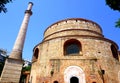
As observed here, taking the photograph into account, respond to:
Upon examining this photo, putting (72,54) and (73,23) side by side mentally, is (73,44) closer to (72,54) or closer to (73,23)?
(72,54)

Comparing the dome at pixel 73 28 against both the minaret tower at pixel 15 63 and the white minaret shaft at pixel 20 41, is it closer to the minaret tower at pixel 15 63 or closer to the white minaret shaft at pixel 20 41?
the white minaret shaft at pixel 20 41

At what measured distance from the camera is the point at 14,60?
11.7 m

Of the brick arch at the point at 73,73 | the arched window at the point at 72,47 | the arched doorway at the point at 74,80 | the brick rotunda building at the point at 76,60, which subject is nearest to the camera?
the brick arch at the point at 73,73

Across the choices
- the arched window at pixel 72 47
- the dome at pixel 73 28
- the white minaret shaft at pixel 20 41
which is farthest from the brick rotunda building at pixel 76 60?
the white minaret shaft at pixel 20 41

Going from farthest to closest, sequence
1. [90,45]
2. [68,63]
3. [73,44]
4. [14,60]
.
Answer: [73,44] → [90,45] → [68,63] → [14,60]

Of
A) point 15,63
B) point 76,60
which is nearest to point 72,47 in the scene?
point 76,60

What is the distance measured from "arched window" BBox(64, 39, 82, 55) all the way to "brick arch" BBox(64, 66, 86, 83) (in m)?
1.87

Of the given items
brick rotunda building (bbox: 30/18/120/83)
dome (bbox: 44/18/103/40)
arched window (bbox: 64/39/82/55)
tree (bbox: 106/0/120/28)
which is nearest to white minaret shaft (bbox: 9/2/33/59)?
brick rotunda building (bbox: 30/18/120/83)

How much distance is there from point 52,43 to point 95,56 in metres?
4.22

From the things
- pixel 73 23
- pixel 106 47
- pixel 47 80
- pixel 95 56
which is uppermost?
pixel 73 23

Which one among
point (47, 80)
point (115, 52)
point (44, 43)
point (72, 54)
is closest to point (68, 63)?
point (72, 54)

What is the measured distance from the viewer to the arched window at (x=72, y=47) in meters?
14.1

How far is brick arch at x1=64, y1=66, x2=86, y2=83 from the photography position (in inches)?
476

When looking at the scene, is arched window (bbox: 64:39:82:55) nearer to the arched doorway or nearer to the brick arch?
the brick arch
